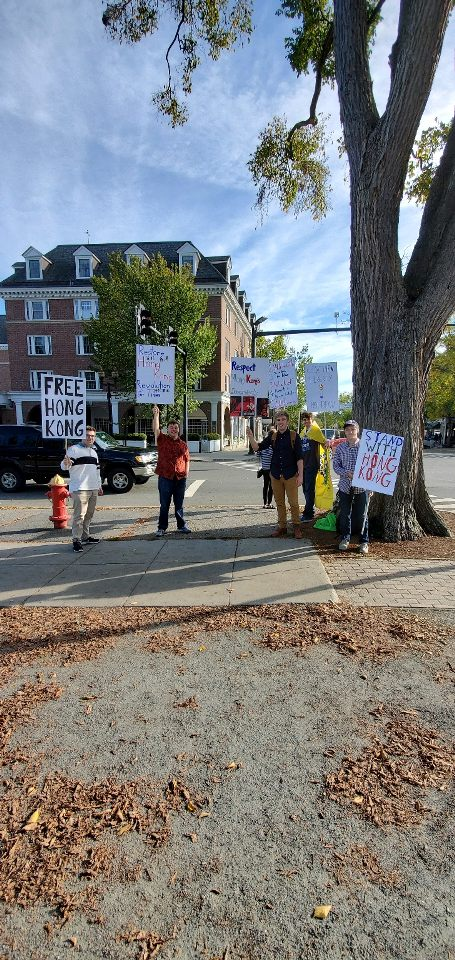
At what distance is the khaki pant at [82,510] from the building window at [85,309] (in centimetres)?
3164

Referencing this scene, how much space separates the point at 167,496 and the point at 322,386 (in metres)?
5.26

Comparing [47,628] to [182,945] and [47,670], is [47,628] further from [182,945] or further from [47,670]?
[182,945]

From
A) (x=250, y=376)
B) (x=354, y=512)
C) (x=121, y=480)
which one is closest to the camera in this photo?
(x=354, y=512)

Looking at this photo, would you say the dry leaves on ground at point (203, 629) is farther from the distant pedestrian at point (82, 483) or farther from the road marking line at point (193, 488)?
the road marking line at point (193, 488)

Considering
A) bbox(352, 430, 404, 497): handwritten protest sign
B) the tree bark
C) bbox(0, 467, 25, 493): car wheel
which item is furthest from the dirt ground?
bbox(0, 467, 25, 493): car wheel

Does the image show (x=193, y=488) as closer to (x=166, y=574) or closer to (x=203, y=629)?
(x=166, y=574)

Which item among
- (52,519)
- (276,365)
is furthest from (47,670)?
(276,365)

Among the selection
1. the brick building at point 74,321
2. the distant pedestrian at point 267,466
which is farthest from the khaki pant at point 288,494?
the brick building at point 74,321

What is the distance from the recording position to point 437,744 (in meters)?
2.72

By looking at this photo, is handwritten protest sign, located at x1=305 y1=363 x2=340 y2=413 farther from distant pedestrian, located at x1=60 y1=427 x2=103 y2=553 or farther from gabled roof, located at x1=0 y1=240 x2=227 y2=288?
gabled roof, located at x1=0 y1=240 x2=227 y2=288

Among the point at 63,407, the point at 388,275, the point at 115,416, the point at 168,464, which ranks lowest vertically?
the point at 168,464

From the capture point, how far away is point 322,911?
69.8 inches

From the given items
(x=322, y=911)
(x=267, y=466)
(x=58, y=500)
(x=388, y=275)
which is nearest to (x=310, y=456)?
(x=267, y=466)

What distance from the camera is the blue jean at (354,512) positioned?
21.6 feet
